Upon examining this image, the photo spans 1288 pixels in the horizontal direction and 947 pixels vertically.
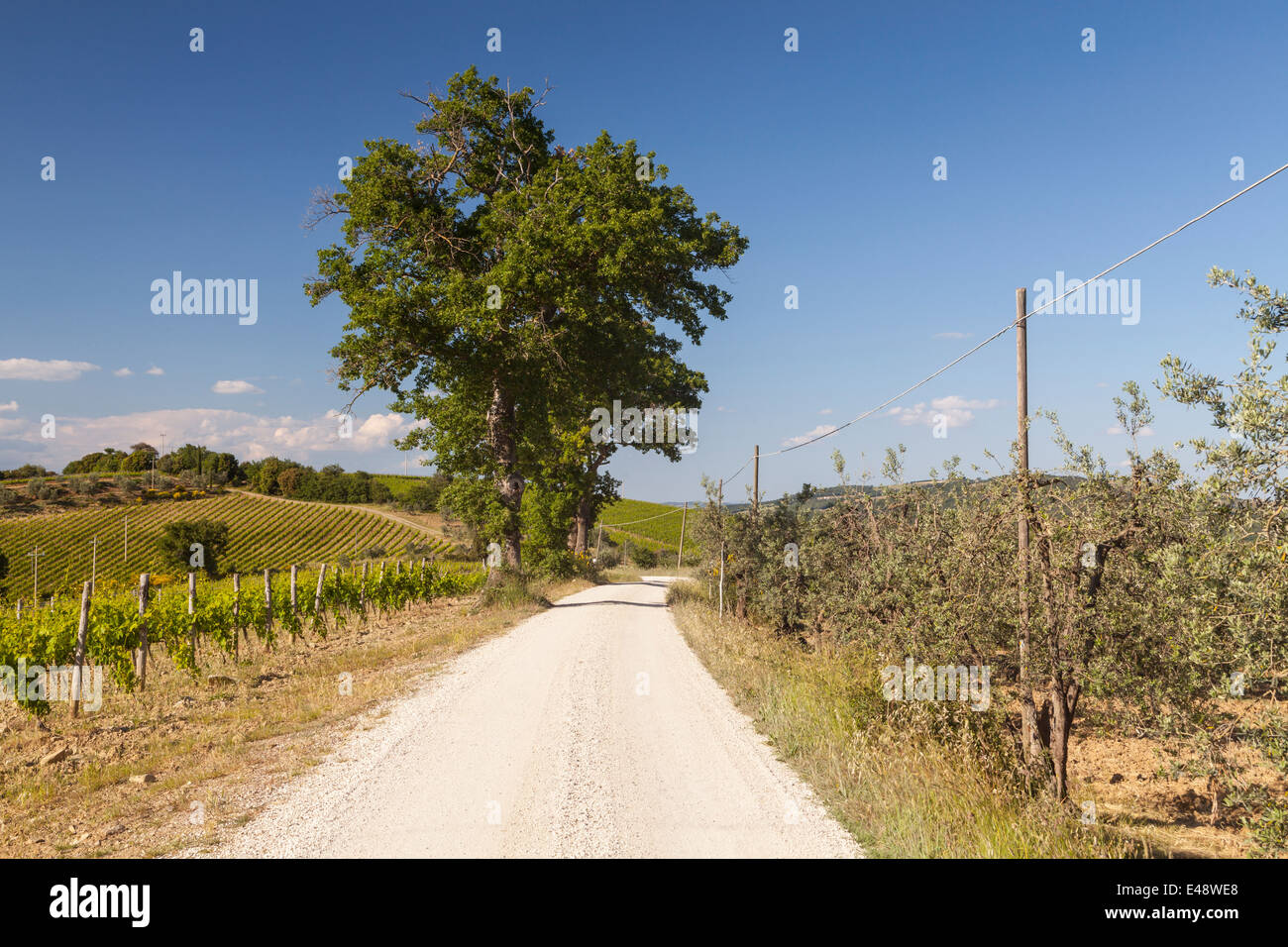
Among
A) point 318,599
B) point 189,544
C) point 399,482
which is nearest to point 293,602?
point 318,599

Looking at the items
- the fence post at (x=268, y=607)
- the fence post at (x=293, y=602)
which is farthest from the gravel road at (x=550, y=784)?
the fence post at (x=293, y=602)

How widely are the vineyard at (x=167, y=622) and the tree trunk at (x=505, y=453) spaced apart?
496 centimetres

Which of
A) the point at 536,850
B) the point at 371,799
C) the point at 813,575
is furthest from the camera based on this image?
the point at 813,575

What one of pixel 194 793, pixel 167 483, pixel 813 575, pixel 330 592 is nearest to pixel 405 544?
pixel 167 483

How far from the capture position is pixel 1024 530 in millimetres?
8250

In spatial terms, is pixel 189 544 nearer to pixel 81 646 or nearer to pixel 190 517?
pixel 190 517

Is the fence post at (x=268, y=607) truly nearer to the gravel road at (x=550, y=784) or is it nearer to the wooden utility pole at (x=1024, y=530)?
the gravel road at (x=550, y=784)

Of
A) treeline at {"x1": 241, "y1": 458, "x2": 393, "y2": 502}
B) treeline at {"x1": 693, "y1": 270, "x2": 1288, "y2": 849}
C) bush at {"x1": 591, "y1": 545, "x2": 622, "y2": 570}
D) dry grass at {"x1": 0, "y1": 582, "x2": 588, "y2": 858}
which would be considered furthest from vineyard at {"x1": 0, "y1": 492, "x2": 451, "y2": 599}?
treeline at {"x1": 693, "y1": 270, "x2": 1288, "y2": 849}

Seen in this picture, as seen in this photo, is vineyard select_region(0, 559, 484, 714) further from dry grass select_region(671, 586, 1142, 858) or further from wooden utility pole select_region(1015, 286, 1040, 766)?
wooden utility pole select_region(1015, 286, 1040, 766)

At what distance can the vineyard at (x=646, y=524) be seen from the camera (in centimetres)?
9506

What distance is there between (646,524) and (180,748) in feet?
348
